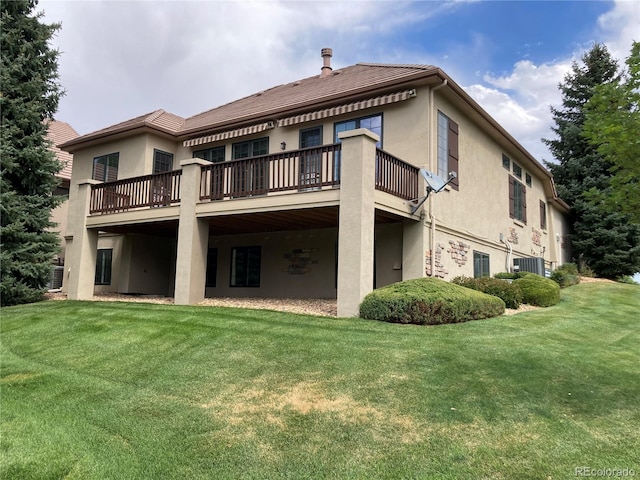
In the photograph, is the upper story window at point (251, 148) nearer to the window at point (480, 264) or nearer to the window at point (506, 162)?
the window at point (480, 264)

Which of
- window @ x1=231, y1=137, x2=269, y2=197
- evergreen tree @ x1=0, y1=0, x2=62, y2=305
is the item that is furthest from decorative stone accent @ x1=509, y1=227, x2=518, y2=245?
evergreen tree @ x1=0, y1=0, x2=62, y2=305

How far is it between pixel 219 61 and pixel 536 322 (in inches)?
528

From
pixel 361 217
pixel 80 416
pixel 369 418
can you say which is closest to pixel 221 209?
pixel 361 217

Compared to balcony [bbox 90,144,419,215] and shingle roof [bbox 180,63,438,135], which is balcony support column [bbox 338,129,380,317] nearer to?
balcony [bbox 90,144,419,215]

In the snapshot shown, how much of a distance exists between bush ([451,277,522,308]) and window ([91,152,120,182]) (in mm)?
13020

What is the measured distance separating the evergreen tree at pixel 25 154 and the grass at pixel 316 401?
588cm

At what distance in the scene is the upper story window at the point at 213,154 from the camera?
16328 millimetres

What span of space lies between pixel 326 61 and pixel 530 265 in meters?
10.5

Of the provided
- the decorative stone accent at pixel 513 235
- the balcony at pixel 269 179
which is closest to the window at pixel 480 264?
the decorative stone accent at pixel 513 235

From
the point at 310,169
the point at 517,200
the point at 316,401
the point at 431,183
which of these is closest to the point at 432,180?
the point at 431,183

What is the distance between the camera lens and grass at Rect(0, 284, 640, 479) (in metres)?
4.15

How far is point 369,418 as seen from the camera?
4.95 meters

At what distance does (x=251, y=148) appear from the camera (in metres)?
15.6

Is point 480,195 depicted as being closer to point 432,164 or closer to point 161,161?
point 432,164
